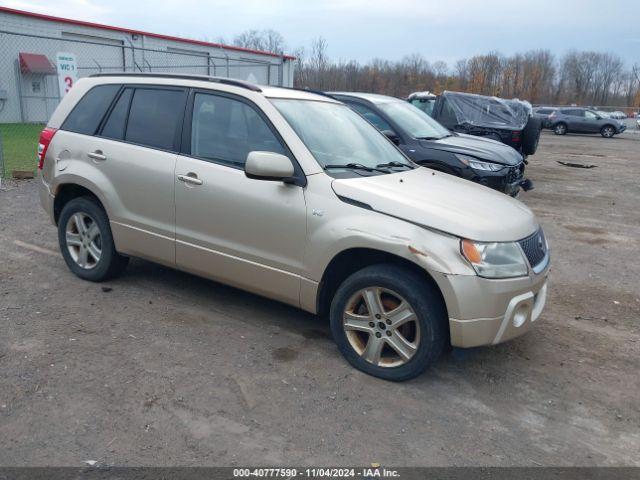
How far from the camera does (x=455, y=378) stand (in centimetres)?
380

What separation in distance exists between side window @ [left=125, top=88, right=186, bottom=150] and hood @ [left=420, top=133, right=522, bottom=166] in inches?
168

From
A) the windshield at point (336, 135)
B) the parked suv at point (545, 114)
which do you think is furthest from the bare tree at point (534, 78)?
the windshield at point (336, 135)

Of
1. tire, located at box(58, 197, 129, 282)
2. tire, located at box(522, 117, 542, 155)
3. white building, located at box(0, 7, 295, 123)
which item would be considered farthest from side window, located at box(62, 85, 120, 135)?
white building, located at box(0, 7, 295, 123)

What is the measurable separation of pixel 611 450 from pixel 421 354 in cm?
116

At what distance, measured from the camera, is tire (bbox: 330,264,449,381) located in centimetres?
345

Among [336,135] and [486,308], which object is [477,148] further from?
[486,308]

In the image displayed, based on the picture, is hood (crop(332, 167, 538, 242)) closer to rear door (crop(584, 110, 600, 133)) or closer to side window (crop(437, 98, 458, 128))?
side window (crop(437, 98, 458, 128))

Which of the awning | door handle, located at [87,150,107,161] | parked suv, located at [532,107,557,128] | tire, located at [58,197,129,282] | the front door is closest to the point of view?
the front door

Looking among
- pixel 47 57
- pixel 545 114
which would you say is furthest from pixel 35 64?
pixel 545 114

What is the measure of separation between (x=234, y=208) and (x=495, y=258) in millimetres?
1855

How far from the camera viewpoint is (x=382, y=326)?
3.64 m

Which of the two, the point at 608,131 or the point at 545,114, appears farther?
the point at 545,114

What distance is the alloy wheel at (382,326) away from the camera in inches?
140

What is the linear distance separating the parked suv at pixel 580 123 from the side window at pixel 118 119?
110 ft
